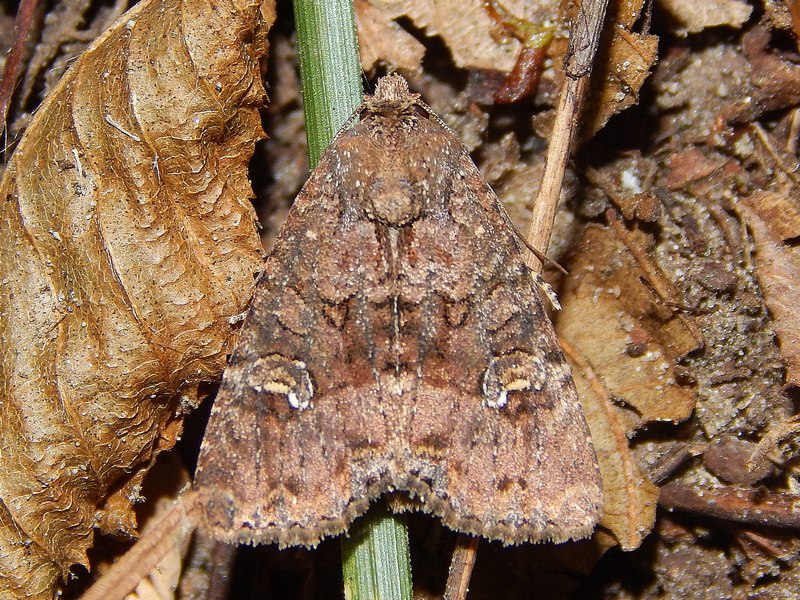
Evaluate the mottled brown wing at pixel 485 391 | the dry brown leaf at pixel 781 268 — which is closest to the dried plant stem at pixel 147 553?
the mottled brown wing at pixel 485 391

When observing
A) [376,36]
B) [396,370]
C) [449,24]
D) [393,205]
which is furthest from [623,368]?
[376,36]

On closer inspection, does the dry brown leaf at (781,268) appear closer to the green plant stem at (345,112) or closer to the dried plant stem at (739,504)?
the dried plant stem at (739,504)

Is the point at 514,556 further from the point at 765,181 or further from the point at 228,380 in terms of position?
the point at 765,181

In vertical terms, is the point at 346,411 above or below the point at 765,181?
below

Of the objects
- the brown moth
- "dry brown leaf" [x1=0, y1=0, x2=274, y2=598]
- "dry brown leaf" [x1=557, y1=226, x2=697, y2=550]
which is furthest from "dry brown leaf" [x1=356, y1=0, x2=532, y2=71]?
"dry brown leaf" [x1=557, y1=226, x2=697, y2=550]

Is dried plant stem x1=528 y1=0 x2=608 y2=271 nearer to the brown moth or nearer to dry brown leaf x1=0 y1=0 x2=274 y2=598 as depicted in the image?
the brown moth

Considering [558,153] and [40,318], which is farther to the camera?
[558,153]

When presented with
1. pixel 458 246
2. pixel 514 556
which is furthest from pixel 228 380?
pixel 514 556
